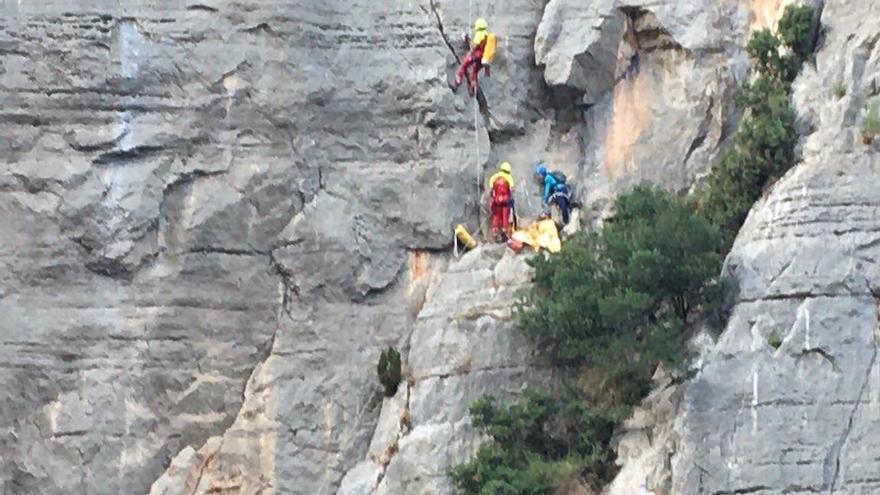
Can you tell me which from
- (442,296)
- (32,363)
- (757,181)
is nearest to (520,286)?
(442,296)

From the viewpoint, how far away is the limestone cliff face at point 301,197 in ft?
77.9

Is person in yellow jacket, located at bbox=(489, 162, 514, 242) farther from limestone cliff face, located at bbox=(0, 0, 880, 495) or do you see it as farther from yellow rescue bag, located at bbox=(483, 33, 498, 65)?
yellow rescue bag, located at bbox=(483, 33, 498, 65)

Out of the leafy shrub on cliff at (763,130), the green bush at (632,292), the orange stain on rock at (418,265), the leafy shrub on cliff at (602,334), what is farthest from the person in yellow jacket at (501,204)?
the leafy shrub on cliff at (763,130)

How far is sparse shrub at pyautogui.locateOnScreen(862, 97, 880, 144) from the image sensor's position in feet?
73.6

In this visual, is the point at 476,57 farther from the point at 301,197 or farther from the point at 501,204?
the point at 301,197

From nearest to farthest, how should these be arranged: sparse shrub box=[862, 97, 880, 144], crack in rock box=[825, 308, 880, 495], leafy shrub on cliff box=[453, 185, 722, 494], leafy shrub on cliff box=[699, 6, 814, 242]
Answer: crack in rock box=[825, 308, 880, 495], leafy shrub on cliff box=[453, 185, 722, 494], sparse shrub box=[862, 97, 880, 144], leafy shrub on cliff box=[699, 6, 814, 242]

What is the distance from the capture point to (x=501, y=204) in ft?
83.2

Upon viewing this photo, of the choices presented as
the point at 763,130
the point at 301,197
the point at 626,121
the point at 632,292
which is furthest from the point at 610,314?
the point at 301,197

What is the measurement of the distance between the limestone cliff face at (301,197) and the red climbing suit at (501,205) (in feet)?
1.59

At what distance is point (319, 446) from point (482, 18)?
7.08 meters

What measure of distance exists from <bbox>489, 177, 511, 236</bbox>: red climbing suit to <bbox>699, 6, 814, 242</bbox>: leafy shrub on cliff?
303cm

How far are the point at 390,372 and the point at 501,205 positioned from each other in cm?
305

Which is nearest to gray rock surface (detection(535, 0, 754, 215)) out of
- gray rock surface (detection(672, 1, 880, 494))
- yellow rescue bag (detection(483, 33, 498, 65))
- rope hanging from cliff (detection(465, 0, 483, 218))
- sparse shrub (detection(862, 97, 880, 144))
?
yellow rescue bag (detection(483, 33, 498, 65))

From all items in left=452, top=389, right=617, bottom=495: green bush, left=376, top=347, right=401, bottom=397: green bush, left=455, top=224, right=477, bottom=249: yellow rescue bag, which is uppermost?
left=455, top=224, right=477, bottom=249: yellow rescue bag
